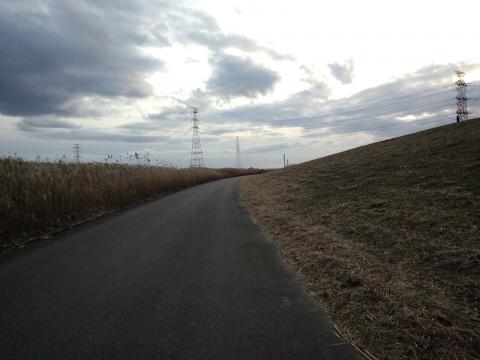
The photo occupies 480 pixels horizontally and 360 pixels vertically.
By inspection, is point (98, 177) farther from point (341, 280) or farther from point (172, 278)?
point (341, 280)

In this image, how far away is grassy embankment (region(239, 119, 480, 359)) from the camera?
11.3 feet

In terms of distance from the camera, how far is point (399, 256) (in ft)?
18.4

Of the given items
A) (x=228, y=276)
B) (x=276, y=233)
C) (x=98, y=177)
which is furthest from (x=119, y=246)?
(x=98, y=177)

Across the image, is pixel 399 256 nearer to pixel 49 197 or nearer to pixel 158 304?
pixel 158 304

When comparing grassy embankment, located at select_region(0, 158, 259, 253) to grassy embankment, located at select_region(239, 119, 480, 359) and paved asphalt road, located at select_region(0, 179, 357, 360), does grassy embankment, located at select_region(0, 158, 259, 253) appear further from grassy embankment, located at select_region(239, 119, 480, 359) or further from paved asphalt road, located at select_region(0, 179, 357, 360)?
grassy embankment, located at select_region(239, 119, 480, 359)

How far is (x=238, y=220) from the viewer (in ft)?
36.3

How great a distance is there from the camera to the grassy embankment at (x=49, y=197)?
28.6 ft

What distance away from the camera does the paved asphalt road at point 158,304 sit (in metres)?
3.34

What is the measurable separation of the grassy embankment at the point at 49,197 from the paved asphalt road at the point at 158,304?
1329 mm

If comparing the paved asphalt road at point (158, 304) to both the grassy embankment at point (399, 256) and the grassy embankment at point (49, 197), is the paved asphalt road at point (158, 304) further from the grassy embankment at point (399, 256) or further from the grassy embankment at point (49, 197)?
the grassy embankment at point (49, 197)

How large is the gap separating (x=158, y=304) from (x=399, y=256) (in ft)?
12.2

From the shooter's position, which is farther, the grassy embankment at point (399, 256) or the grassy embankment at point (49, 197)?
the grassy embankment at point (49, 197)

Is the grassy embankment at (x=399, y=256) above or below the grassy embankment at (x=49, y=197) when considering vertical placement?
below

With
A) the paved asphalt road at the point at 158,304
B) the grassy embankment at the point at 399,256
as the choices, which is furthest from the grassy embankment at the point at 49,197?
the grassy embankment at the point at 399,256
